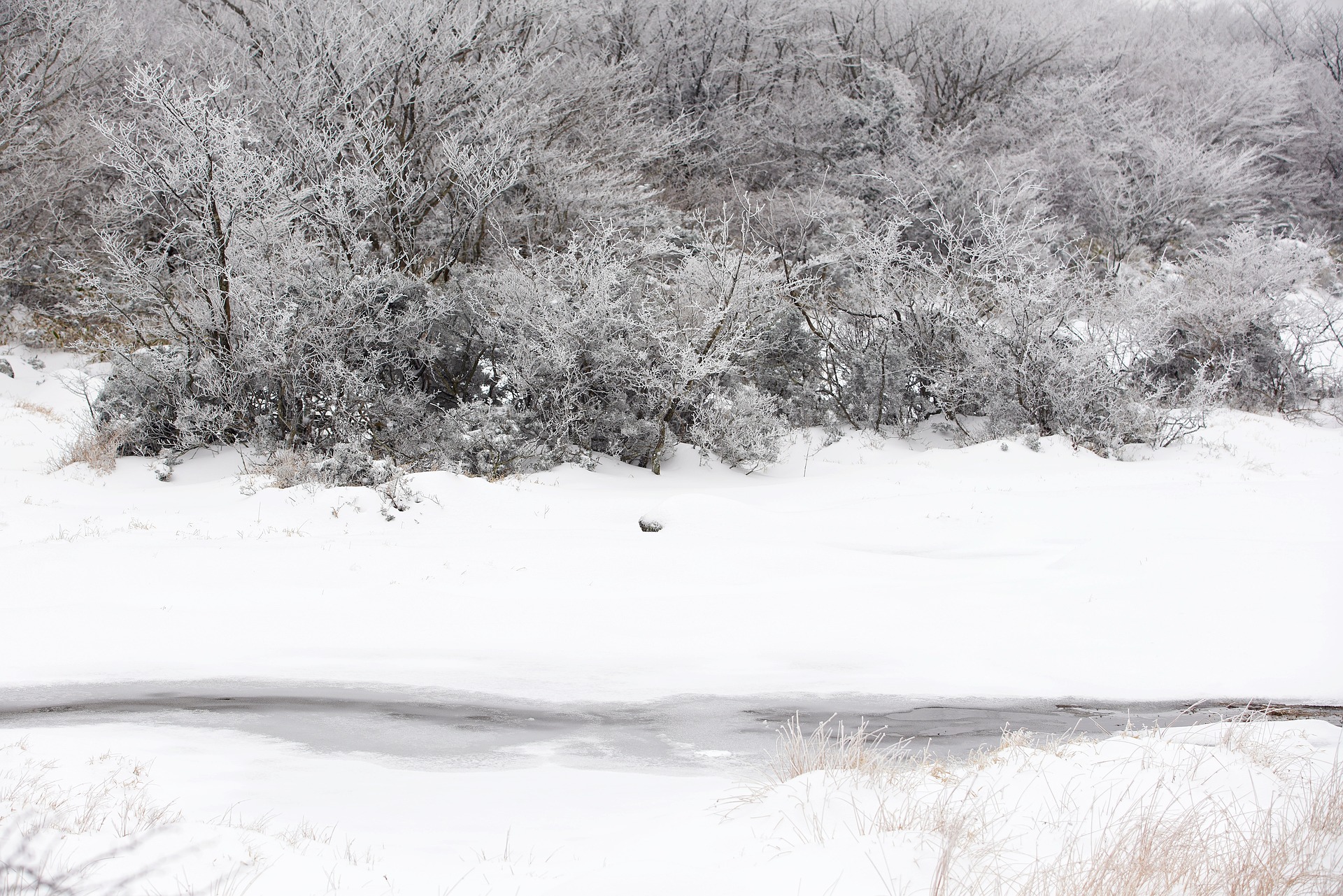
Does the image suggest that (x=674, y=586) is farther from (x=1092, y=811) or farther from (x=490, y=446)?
(x=490, y=446)

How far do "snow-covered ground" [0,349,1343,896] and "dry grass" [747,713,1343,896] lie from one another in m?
0.03

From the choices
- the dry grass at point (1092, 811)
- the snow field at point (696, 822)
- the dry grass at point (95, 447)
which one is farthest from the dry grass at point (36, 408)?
the dry grass at point (1092, 811)

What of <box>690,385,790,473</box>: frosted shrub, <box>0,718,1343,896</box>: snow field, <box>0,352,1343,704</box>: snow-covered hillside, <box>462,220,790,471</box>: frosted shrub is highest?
<box>462,220,790,471</box>: frosted shrub

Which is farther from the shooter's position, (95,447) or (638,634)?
(95,447)

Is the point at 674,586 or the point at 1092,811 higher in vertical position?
the point at 674,586

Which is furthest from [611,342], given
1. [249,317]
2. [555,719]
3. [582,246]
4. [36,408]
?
[36,408]

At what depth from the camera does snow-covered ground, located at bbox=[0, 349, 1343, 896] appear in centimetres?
324

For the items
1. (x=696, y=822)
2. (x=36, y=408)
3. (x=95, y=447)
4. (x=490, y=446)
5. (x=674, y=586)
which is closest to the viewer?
(x=696, y=822)

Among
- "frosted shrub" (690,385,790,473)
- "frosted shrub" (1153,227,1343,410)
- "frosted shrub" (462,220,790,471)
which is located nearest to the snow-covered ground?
"frosted shrub" (690,385,790,473)

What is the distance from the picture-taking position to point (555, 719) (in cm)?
517

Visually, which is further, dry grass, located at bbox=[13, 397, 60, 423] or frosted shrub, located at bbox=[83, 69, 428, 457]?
dry grass, located at bbox=[13, 397, 60, 423]

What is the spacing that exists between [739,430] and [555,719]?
7.36 m

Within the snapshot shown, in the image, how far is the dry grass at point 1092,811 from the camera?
2916 millimetres

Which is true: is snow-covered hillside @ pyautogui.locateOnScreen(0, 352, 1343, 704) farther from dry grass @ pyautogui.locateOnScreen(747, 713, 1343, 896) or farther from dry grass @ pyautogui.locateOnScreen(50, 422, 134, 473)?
dry grass @ pyautogui.locateOnScreen(747, 713, 1343, 896)
